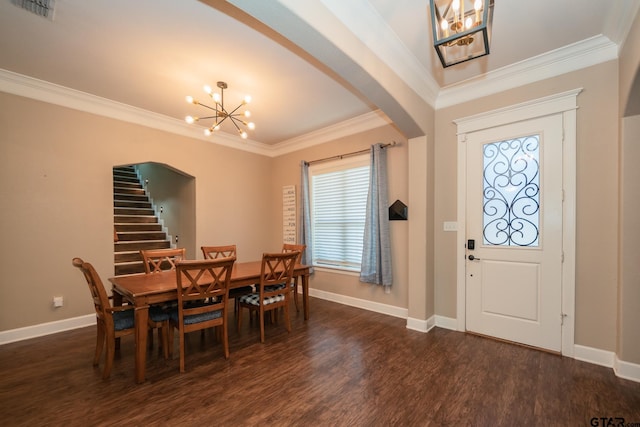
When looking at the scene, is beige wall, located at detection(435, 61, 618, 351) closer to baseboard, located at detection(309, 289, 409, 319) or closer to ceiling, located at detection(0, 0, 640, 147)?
ceiling, located at detection(0, 0, 640, 147)

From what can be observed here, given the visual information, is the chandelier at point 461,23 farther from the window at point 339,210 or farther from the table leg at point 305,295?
the table leg at point 305,295

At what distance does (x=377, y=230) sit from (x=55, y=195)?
4.12 meters

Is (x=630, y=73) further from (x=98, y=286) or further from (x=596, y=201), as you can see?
(x=98, y=286)

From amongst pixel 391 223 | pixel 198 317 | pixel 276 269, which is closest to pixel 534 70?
pixel 391 223

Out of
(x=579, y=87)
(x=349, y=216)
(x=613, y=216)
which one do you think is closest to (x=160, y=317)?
(x=349, y=216)

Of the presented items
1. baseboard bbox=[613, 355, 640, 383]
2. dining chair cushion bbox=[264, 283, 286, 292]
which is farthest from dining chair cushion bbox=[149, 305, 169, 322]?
baseboard bbox=[613, 355, 640, 383]

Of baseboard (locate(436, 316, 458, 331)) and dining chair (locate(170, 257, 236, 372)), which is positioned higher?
dining chair (locate(170, 257, 236, 372))

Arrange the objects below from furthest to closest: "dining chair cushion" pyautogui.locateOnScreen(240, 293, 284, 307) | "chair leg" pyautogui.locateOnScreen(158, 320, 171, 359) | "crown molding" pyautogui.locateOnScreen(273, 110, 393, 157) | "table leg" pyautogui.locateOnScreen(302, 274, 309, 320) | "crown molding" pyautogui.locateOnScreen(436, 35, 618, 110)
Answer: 1. "crown molding" pyautogui.locateOnScreen(273, 110, 393, 157)
2. "table leg" pyautogui.locateOnScreen(302, 274, 309, 320)
3. "dining chair cushion" pyautogui.locateOnScreen(240, 293, 284, 307)
4. "chair leg" pyautogui.locateOnScreen(158, 320, 171, 359)
5. "crown molding" pyautogui.locateOnScreen(436, 35, 618, 110)

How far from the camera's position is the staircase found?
4.76 meters

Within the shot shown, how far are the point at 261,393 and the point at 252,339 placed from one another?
3.38ft

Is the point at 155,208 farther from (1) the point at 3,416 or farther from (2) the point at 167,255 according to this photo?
(1) the point at 3,416

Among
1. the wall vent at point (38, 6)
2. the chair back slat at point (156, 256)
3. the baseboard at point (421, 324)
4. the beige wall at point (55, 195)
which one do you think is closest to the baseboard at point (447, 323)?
the baseboard at point (421, 324)

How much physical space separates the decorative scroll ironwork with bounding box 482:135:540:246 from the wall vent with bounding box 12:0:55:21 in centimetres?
414

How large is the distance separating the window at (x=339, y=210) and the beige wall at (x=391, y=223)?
0.68 feet
